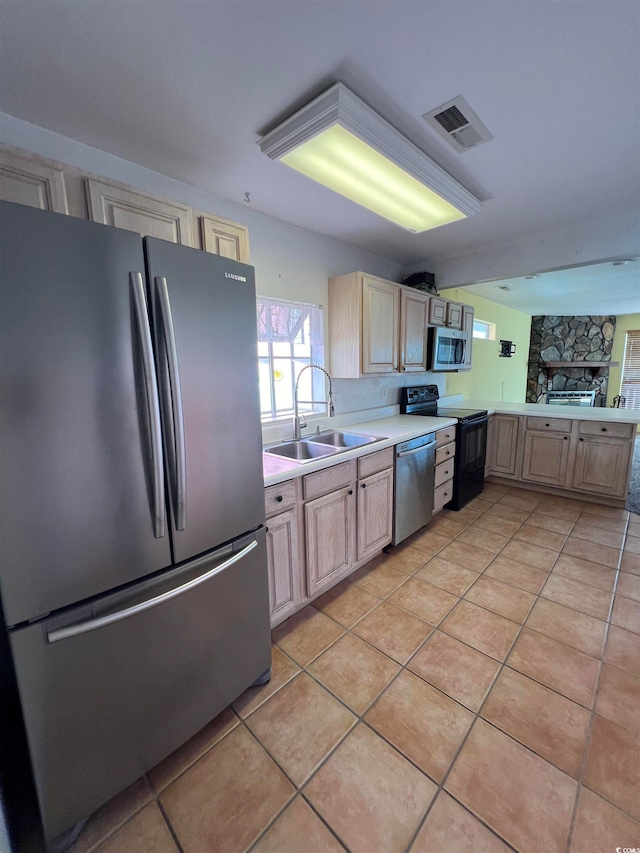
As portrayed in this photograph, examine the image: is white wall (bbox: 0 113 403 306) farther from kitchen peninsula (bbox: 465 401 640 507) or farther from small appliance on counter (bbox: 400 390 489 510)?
kitchen peninsula (bbox: 465 401 640 507)

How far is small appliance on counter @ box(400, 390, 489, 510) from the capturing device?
338cm

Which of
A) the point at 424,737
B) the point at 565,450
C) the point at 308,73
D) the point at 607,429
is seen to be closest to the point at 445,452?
the point at 565,450

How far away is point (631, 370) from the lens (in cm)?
769

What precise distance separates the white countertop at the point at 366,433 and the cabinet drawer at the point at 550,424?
1.33 m

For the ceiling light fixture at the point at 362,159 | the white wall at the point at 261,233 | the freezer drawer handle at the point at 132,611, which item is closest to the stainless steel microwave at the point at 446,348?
the white wall at the point at 261,233

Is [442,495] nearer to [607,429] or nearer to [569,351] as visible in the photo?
[607,429]

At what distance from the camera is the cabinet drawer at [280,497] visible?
172cm

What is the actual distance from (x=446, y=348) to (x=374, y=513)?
2166mm

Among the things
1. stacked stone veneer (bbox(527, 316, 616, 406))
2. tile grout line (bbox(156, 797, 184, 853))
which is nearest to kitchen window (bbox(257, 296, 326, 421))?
tile grout line (bbox(156, 797, 184, 853))

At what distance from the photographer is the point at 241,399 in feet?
4.51

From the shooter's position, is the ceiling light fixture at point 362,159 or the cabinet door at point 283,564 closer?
the ceiling light fixture at point 362,159

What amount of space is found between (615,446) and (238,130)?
4.09 metres

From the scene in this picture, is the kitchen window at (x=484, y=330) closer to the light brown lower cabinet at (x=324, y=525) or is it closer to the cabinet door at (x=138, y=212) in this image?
the light brown lower cabinet at (x=324, y=525)

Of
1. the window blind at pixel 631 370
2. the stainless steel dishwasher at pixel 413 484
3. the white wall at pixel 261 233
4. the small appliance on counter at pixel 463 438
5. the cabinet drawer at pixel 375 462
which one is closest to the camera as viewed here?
the white wall at pixel 261 233
